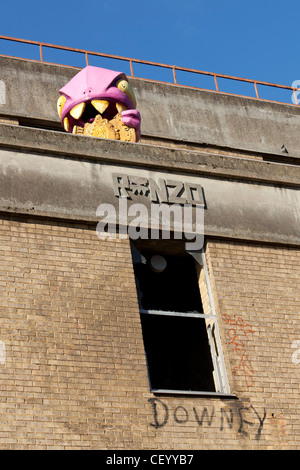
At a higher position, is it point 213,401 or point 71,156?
point 71,156

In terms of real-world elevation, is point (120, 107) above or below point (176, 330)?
above

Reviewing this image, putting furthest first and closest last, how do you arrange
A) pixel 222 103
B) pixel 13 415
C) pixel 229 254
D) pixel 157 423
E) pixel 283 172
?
pixel 222 103 < pixel 283 172 < pixel 229 254 < pixel 157 423 < pixel 13 415

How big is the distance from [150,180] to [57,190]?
151 cm

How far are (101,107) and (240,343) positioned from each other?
4.39 m

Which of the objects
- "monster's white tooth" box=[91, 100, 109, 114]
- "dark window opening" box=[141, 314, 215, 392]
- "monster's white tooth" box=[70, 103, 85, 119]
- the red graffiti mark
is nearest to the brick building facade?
the red graffiti mark

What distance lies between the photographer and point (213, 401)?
11289 millimetres

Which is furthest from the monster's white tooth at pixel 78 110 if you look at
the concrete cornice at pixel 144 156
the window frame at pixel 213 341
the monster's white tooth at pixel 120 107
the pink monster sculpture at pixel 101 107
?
the window frame at pixel 213 341

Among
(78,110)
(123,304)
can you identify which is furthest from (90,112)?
(123,304)

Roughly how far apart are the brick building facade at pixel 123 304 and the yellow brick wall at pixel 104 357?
15 mm

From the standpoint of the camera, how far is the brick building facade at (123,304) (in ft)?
34.6

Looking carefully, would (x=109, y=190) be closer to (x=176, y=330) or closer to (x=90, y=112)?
(x=90, y=112)

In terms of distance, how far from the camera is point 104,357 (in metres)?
11.0
